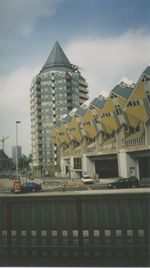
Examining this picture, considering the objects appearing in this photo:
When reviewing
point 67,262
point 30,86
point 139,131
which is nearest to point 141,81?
point 139,131

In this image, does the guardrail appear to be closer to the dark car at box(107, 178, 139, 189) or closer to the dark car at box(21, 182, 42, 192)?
the dark car at box(107, 178, 139, 189)

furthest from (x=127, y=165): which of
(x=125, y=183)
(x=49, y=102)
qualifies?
(x=49, y=102)

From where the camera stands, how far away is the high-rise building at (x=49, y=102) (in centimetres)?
382

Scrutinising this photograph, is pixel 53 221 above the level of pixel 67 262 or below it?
above

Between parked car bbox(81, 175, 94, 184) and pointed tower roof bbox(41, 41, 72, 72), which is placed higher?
pointed tower roof bbox(41, 41, 72, 72)

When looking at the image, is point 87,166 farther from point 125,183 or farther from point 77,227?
point 77,227

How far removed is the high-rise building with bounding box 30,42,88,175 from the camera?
12.5ft

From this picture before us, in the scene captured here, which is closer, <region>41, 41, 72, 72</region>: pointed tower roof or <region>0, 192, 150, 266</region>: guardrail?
<region>0, 192, 150, 266</region>: guardrail

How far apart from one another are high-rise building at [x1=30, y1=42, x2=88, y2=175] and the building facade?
0.70 ft

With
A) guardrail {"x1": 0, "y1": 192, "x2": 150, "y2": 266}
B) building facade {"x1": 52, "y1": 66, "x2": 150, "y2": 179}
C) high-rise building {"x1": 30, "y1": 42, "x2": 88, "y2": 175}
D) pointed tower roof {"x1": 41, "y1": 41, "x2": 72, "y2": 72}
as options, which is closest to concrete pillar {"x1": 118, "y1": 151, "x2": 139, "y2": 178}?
building facade {"x1": 52, "y1": 66, "x2": 150, "y2": 179}

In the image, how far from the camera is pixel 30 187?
11.6 ft

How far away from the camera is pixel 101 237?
2.61 metres

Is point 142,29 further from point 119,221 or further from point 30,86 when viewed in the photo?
point 119,221

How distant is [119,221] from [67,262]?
0.60 meters
